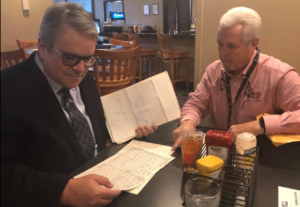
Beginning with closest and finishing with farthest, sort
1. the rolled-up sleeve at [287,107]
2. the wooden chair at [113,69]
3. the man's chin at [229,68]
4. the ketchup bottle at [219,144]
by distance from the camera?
the ketchup bottle at [219,144]
the rolled-up sleeve at [287,107]
the man's chin at [229,68]
the wooden chair at [113,69]

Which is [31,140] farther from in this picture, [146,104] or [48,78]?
[146,104]

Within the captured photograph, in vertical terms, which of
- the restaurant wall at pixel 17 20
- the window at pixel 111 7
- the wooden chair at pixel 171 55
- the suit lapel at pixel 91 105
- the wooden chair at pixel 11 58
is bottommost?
the wooden chair at pixel 171 55

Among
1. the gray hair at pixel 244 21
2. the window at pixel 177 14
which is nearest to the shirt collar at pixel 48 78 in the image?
the gray hair at pixel 244 21

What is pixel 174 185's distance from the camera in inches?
31.9

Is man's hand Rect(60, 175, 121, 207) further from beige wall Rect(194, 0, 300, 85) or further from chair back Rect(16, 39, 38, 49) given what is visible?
beige wall Rect(194, 0, 300, 85)

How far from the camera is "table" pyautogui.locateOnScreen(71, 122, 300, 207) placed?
28.7 inches

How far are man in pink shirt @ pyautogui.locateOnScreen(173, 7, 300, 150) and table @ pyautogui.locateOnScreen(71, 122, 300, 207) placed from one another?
402 millimetres

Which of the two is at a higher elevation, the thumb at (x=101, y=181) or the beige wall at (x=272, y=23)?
the beige wall at (x=272, y=23)

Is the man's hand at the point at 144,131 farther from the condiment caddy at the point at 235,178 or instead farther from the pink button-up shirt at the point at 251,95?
the condiment caddy at the point at 235,178

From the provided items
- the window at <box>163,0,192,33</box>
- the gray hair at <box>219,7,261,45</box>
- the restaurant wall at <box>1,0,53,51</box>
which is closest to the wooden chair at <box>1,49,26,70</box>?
the restaurant wall at <box>1,0,53,51</box>

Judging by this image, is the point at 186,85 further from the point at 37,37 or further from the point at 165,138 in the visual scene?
the point at 37,37

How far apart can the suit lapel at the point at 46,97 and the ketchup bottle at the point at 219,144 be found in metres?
0.43

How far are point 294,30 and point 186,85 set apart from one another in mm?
3243

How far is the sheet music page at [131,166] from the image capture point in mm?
824
